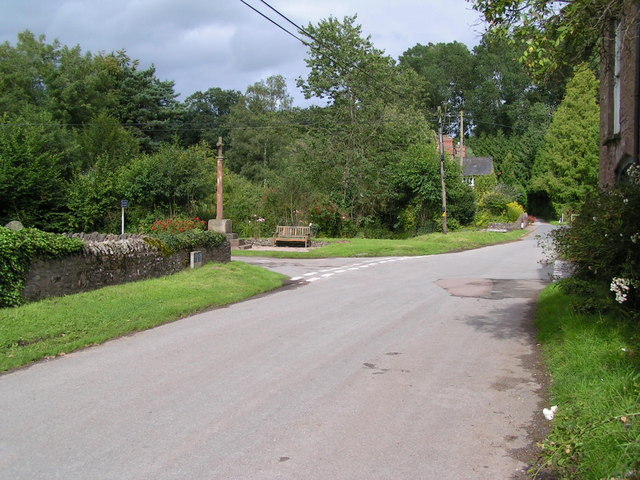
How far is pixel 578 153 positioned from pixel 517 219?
50.2 feet

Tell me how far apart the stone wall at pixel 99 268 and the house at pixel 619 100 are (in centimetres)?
1007

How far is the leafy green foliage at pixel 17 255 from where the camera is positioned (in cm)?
962

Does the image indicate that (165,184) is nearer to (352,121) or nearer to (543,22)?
(352,121)

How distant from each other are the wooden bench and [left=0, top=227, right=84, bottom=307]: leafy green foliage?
20.3 metres

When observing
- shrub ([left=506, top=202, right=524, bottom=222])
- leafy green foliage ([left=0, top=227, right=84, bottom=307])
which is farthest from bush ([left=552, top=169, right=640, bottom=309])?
shrub ([left=506, top=202, right=524, bottom=222])

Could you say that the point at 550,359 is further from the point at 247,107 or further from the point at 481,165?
the point at 481,165

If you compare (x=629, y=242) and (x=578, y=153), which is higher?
(x=578, y=153)

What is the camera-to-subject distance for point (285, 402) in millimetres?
5938

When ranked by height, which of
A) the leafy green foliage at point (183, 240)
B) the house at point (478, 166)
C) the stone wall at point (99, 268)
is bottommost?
the stone wall at point (99, 268)

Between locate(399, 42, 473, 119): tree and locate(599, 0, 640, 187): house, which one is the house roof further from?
locate(599, 0, 640, 187): house

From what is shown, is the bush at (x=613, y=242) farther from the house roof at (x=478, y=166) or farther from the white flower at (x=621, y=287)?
the house roof at (x=478, y=166)

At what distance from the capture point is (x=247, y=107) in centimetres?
7244

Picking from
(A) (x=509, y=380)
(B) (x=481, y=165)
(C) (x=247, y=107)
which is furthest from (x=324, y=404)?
(B) (x=481, y=165)

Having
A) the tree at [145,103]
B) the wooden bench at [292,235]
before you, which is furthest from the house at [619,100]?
the tree at [145,103]
